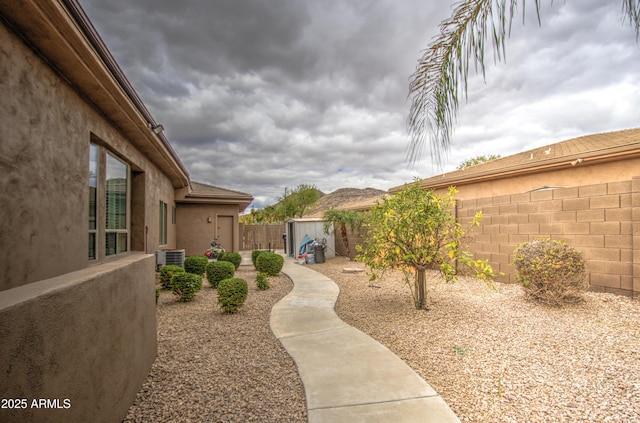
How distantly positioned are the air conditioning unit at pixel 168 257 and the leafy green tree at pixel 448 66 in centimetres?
958

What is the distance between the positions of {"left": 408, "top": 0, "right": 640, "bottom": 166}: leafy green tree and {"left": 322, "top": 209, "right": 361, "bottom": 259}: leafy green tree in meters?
11.3

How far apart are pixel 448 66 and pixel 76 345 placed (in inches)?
103

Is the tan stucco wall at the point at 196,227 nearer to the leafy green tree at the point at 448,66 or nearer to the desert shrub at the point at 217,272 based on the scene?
the desert shrub at the point at 217,272

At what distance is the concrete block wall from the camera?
17.2ft

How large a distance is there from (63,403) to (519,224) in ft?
A: 26.2

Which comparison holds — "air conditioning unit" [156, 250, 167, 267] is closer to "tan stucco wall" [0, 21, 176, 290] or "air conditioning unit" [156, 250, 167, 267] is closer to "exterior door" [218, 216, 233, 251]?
"exterior door" [218, 216, 233, 251]

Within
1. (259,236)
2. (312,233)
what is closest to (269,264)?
(312,233)

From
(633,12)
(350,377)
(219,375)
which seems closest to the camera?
(633,12)

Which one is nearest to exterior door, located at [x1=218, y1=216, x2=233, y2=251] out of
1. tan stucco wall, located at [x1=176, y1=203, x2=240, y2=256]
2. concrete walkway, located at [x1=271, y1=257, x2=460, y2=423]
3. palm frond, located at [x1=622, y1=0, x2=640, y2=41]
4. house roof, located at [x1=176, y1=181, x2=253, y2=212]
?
tan stucco wall, located at [x1=176, y1=203, x2=240, y2=256]

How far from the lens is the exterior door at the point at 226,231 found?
595 inches

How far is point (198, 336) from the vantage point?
4.50m

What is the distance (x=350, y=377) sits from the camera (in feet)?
10.6

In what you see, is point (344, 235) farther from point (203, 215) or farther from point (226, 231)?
point (203, 215)

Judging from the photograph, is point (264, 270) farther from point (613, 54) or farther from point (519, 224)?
point (613, 54)
